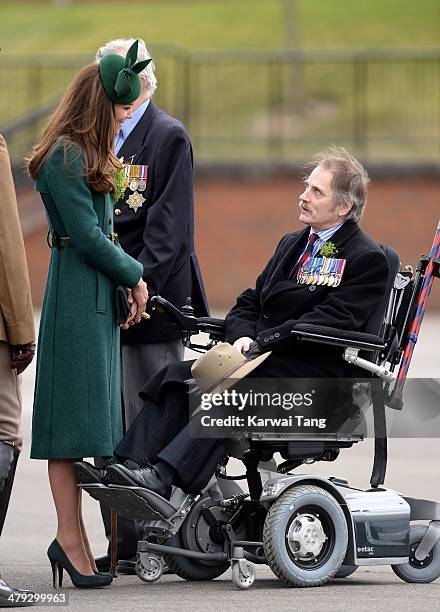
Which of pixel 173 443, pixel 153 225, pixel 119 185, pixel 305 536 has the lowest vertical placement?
pixel 305 536

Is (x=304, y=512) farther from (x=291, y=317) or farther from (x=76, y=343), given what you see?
(x=76, y=343)

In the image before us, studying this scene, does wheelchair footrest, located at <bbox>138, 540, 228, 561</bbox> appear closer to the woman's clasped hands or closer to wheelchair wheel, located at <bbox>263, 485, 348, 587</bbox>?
wheelchair wheel, located at <bbox>263, 485, 348, 587</bbox>

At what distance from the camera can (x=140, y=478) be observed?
20.1 ft

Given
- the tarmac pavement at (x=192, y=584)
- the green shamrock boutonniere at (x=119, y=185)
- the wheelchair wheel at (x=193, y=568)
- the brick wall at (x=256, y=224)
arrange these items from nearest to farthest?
the tarmac pavement at (x=192, y=584)
the green shamrock boutonniere at (x=119, y=185)
the wheelchair wheel at (x=193, y=568)
the brick wall at (x=256, y=224)

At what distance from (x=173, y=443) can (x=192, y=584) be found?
25.2 inches

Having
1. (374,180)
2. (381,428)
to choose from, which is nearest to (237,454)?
(381,428)

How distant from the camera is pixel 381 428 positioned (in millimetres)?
6613

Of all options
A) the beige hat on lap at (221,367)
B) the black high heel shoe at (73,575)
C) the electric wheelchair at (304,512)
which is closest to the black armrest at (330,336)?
the electric wheelchair at (304,512)

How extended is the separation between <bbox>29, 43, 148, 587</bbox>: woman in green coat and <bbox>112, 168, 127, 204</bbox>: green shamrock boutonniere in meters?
0.10

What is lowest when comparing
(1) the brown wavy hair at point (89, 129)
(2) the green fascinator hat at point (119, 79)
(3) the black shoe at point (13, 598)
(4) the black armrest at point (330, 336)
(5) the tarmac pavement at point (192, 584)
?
(5) the tarmac pavement at point (192, 584)

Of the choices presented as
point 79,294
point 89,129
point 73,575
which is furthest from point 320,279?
point 73,575

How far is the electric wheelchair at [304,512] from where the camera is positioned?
6.28 meters

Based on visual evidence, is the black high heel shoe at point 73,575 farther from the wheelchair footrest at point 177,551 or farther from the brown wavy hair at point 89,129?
the brown wavy hair at point 89,129

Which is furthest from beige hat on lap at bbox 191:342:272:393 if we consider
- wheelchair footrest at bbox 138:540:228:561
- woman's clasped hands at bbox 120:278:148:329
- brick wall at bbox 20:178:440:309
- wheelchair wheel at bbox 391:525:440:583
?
brick wall at bbox 20:178:440:309
